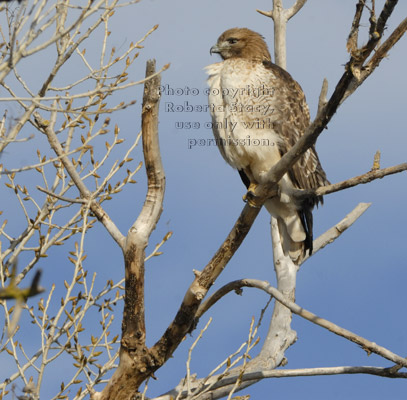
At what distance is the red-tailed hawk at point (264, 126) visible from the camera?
645 centimetres

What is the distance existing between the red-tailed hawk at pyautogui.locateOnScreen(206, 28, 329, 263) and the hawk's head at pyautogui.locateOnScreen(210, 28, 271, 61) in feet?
0.04

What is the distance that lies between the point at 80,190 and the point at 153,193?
24.1 inches

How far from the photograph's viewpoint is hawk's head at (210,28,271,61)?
7189 mm

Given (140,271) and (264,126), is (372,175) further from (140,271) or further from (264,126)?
(140,271)

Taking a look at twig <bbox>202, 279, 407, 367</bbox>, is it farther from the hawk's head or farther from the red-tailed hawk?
the hawk's head

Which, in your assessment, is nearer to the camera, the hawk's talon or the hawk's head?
the hawk's talon

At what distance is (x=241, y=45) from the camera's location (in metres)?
7.26

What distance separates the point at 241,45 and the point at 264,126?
4.00 ft

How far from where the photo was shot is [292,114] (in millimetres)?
6770

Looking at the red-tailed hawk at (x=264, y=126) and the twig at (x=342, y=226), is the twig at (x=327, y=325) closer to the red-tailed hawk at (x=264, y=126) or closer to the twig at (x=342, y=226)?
the red-tailed hawk at (x=264, y=126)

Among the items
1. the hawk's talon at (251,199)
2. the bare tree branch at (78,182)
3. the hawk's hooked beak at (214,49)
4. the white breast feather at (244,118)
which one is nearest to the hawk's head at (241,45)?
the hawk's hooked beak at (214,49)

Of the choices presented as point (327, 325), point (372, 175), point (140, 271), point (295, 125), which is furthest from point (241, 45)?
point (327, 325)

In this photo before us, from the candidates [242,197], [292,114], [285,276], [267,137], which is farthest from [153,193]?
[285,276]

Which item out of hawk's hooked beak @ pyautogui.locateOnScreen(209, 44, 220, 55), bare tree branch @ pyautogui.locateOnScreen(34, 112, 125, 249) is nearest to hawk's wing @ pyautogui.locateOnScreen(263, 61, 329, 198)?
hawk's hooked beak @ pyautogui.locateOnScreen(209, 44, 220, 55)
